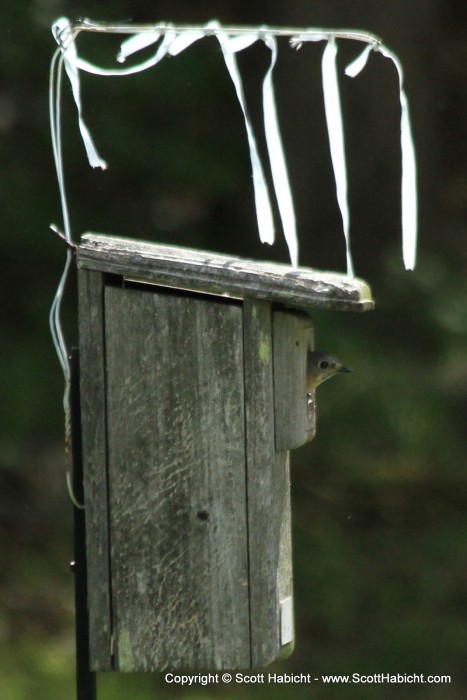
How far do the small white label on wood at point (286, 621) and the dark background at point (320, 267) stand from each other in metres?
1.84

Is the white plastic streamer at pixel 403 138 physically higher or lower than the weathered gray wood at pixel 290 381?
higher

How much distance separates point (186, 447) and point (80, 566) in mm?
275

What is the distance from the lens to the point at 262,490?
5.69ft

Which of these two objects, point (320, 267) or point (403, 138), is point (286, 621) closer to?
point (403, 138)

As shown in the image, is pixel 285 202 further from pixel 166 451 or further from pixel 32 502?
pixel 32 502

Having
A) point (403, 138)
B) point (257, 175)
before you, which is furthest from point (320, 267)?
point (257, 175)

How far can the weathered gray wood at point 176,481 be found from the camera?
5.65ft

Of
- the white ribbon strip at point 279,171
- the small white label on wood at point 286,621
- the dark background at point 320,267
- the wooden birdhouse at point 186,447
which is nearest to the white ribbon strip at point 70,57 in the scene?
the wooden birdhouse at point 186,447

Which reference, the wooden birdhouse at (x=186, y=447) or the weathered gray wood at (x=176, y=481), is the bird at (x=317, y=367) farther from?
the weathered gray wood at (x=176, y=481)

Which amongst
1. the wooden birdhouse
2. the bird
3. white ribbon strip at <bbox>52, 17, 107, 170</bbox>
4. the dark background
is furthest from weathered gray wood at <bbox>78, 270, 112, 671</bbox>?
the dark background

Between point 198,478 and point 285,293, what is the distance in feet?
1.05

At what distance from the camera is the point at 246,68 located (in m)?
4.04

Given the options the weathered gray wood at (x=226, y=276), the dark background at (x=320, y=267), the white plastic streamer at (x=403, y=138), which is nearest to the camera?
the weathered gray wood at (x=226, y=276)

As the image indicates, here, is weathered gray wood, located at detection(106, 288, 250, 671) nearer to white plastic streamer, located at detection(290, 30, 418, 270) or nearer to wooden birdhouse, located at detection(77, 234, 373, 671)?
wooden birdhouse, located at detection(77, 234, 373, 671)
